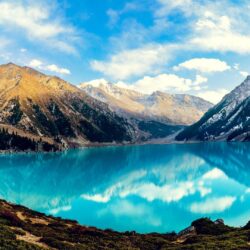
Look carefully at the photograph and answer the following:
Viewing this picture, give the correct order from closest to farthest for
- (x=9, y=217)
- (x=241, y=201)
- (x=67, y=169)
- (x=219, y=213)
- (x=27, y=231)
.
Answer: (x=27, y=231) < (x=9, y=217) < (x=219, y=213) < (x=241, y=201) < (x=67, y=169)

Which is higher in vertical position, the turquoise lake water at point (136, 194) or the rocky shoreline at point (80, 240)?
the turquoise lake water at point (136, 194)

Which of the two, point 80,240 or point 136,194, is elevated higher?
point 136,194

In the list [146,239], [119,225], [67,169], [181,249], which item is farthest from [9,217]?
[67,169]

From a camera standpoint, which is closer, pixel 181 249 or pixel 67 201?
pixel 181 249

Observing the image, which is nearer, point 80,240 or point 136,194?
point 80,240

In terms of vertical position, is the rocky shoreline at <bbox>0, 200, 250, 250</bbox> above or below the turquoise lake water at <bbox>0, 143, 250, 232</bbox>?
below

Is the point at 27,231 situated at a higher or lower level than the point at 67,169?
lower

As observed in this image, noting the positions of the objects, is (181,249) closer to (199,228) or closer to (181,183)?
(199,228)

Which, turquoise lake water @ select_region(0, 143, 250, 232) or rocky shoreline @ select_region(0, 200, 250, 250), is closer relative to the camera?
rocky shoreline @ select_region(0, 200, 250, 250)

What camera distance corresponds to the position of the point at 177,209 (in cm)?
8694

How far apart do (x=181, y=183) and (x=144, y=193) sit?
27.3 metres

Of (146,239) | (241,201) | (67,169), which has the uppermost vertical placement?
(67,169)

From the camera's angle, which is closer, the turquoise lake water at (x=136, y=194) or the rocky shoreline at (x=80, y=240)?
the rocky shoreline at (x=80, y=240)

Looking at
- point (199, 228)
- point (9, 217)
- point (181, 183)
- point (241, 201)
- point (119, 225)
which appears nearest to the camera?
point (9, 217)
